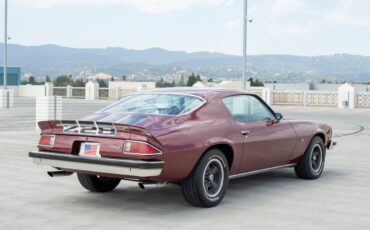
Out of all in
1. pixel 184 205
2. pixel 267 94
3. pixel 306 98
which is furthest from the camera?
pixel 267 94

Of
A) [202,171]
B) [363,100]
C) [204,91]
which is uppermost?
[204,91]

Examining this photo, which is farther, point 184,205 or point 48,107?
point 48,107

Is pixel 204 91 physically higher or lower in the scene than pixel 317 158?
A: higher

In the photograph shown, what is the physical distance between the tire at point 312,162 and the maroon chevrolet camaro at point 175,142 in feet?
1.82

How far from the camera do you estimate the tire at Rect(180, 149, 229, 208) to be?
22.8 ft

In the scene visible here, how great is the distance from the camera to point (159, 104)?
7.56 meters

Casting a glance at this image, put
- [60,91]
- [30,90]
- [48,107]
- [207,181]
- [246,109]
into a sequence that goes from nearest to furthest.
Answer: [207,181] → [246,109] → [48,107] → [60,91] → [30,90]

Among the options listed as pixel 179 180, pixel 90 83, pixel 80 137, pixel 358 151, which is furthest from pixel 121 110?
pixel 90 83

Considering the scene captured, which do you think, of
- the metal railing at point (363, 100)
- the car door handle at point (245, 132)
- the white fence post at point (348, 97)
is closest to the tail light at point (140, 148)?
the car door handle at point (245, 132)

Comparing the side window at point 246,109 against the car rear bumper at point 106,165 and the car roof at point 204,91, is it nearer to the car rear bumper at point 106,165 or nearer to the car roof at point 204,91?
the car roof at point 204,91

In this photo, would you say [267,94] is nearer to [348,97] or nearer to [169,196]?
[348,97]

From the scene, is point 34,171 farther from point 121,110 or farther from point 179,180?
point 179,180

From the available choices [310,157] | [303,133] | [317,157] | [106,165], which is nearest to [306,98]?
[317,157]

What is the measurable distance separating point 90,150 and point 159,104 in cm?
114
